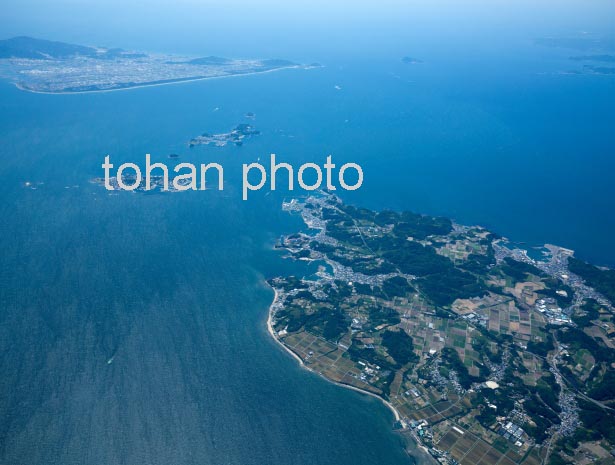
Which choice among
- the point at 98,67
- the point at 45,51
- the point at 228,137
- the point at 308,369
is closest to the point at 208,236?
the point at 308,369

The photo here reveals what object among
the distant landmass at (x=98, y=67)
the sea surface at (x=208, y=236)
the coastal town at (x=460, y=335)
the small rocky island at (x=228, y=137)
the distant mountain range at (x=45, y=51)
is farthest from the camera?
the distant mountain range at (x=45, y=51)

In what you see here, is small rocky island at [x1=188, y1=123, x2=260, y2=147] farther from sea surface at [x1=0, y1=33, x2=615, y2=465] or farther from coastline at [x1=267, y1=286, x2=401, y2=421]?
coastline at [x1=267, y1=286, x2=401, y2=421]

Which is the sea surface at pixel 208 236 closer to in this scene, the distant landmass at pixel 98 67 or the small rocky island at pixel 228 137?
A: the small rocky island at pixel 228 137

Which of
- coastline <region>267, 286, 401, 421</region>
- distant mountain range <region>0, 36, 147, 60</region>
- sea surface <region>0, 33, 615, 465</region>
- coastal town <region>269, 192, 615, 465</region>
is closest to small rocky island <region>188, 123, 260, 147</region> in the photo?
sea surface <region>0, 33, 615, 465</region>

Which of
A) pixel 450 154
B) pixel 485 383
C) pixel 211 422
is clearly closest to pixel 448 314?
pixel 485 383

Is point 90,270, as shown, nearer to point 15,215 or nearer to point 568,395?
point 15,215

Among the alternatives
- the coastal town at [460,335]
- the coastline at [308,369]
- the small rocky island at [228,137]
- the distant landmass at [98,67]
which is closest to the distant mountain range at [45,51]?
the distant landmass at [98,67]
